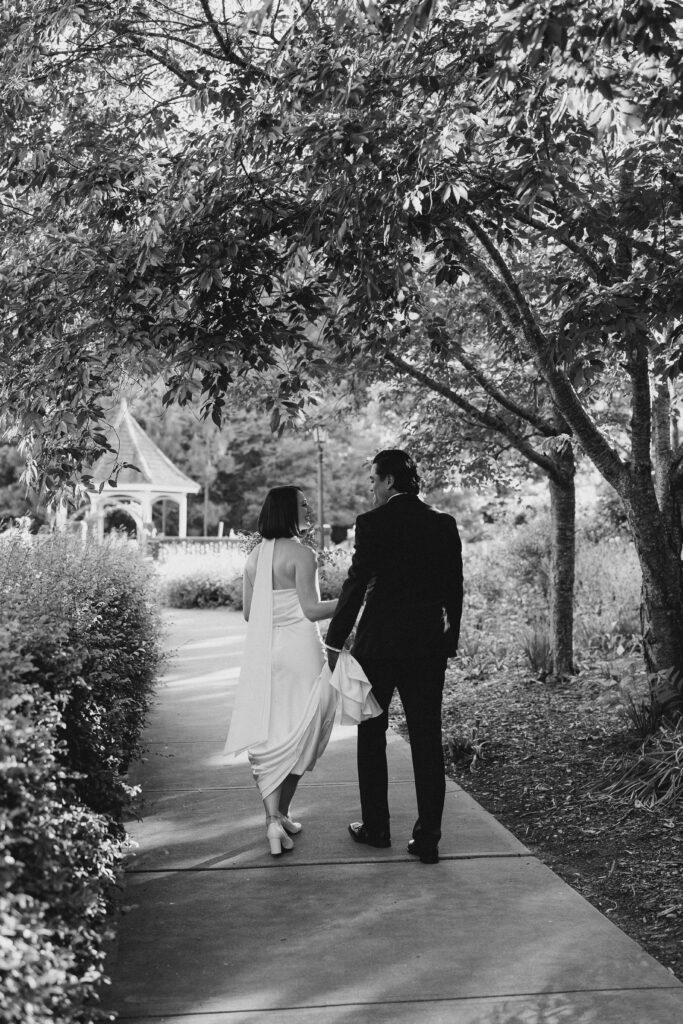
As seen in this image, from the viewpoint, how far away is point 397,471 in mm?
5277

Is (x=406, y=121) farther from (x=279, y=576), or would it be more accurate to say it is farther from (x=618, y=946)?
(x=618, y=946)

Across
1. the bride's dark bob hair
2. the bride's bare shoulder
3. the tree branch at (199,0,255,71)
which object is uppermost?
the tree branch at (199,0,255,71)

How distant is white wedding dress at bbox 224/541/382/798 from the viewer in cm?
535

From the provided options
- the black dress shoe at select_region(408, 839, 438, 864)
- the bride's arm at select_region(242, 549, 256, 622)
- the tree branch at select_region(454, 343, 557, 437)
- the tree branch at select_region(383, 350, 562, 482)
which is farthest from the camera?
the tree branch at select_region(383, 350, 562, 482)

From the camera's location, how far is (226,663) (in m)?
12.9

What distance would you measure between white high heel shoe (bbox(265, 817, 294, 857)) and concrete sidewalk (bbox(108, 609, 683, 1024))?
0.06m

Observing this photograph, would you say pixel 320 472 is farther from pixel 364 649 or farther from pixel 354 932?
pixel 354 932

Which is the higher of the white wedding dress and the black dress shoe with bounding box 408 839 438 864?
the white wedding dress

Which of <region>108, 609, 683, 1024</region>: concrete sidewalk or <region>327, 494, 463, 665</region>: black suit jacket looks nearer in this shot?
<region>108, 609, 683, 1024</region>: concrete sidewalk

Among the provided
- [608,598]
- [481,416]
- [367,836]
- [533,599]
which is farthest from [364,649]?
[533,599]

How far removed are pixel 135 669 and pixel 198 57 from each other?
14.0 ft

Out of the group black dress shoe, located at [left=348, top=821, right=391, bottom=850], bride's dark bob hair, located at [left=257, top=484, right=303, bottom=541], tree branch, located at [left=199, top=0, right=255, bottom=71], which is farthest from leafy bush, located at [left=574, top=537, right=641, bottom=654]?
tree branch, located at [left=199, top=0, right=255, bottom=71]

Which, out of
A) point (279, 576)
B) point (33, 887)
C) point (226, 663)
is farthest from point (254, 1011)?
point (226, 663)

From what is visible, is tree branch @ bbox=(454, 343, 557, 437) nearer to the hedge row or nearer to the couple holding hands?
the couple holding hands
